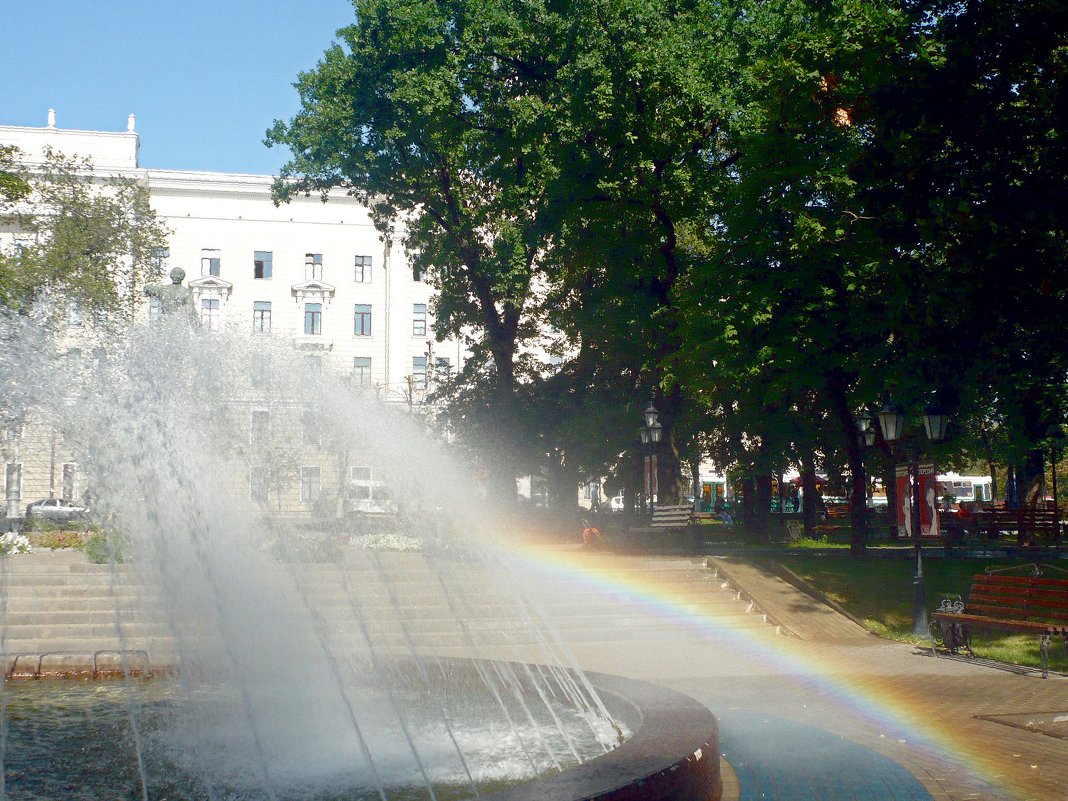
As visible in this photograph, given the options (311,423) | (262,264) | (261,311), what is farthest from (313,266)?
(311,423)

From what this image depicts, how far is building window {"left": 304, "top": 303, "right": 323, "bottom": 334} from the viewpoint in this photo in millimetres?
63812

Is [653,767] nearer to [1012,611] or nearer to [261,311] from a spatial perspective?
[1012,611]

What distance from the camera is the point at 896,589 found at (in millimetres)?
18781

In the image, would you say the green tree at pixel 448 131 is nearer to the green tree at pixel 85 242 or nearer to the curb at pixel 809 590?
the green tree at pixel 85 242

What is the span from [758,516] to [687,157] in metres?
13.7

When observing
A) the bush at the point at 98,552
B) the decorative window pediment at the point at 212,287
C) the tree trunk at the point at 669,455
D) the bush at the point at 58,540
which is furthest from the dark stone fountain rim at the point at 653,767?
the decorative window pediment at the point at 212,287

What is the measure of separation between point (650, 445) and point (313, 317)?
40169 mm

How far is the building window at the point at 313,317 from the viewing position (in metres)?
63.8

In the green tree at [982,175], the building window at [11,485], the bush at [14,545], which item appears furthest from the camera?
the bush at [14,545]

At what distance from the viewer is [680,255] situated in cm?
2878

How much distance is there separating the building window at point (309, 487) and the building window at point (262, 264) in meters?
26.7

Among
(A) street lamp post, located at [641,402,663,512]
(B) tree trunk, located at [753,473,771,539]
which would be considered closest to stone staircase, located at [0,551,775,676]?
(A) street lamp post, located at [641,402,663,512]

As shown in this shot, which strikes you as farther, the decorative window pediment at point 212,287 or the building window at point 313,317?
the building window at point 313,317

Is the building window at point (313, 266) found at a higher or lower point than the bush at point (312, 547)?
higher
